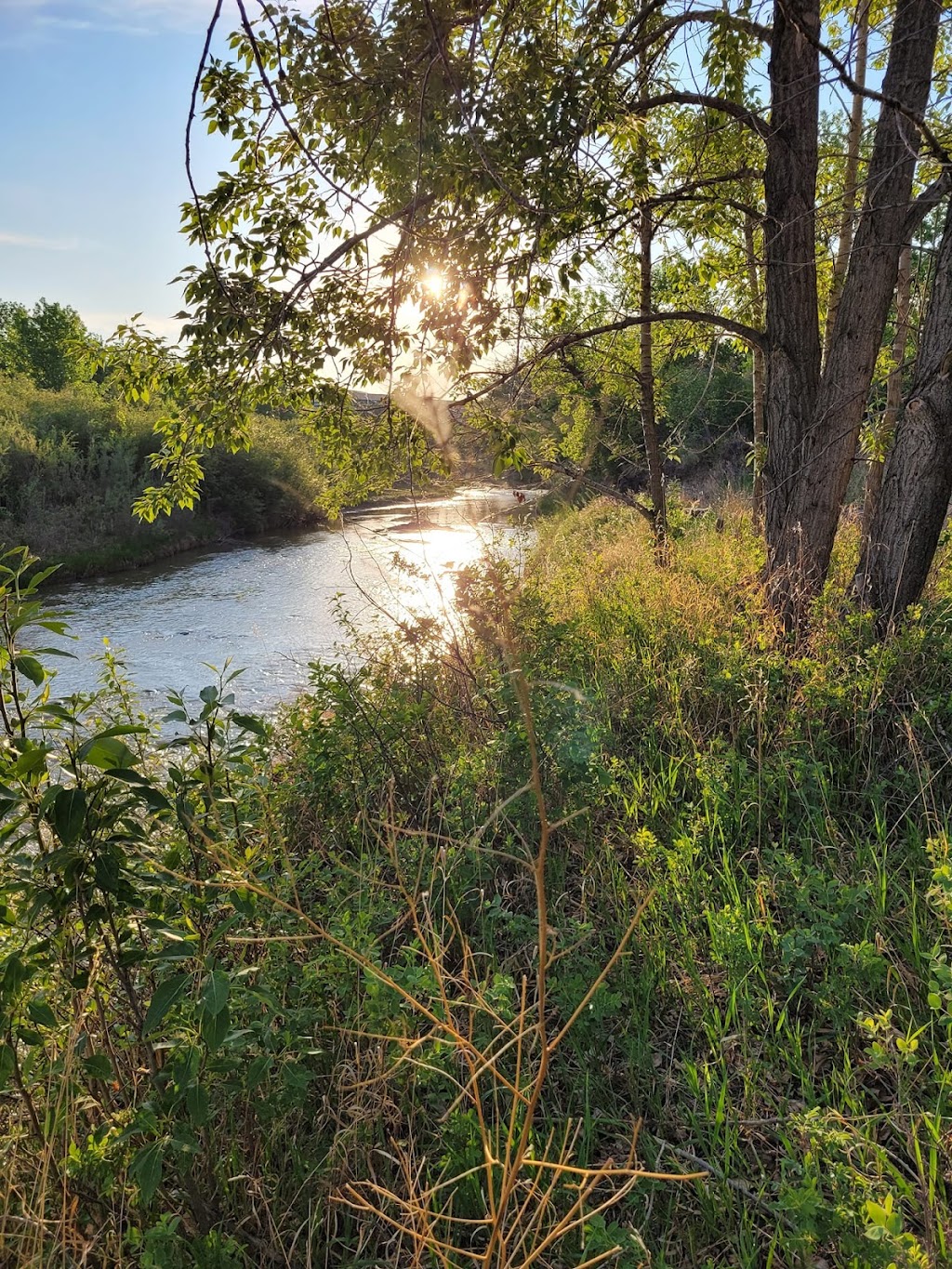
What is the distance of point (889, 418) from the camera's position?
495 cm

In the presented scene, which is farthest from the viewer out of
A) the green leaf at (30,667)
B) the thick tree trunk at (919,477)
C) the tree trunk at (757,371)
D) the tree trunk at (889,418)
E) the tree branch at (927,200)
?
the tree trunk at (757,371)

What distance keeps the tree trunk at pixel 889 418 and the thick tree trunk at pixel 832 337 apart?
24 cm

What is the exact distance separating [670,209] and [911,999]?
592cm

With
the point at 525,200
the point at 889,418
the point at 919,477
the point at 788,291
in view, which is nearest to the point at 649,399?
the point at 788,291

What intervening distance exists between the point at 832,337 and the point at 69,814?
17.3 feet

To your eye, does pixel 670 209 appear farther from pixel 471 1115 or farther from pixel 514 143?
pixel 471 1115

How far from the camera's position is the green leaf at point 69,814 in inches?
61.2

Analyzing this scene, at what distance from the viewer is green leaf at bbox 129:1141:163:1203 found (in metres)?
1.49

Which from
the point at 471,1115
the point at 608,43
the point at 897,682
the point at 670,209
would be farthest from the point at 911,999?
the point at 670,209

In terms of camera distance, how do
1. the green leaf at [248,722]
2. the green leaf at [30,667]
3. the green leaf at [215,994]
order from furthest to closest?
the green leaf at [248,722] → the green leaf at [30,667] → the green leaf at [215,994]

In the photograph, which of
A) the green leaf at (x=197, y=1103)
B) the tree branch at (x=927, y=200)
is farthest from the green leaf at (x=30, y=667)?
the tree branch at (x=927, y=200)

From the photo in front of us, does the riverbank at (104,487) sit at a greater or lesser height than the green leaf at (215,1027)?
greater

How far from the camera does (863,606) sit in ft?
14.9

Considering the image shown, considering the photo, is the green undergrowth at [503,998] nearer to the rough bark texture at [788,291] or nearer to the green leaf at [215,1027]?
the green leaf at [215,1027]
